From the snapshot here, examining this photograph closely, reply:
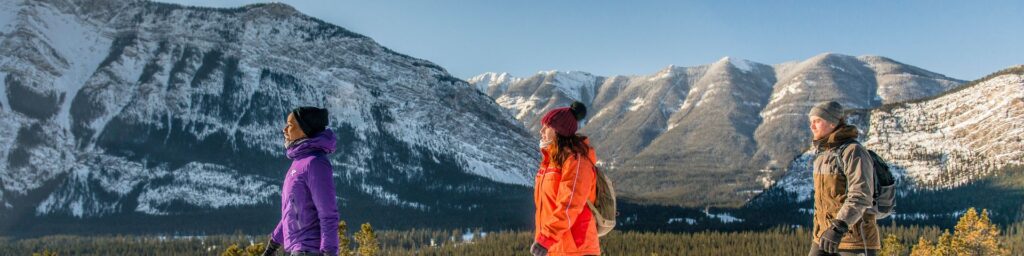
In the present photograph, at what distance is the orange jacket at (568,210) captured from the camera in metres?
9.77

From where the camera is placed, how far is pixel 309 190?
10.6 metres

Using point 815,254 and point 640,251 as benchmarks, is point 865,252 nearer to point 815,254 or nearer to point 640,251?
point 815,254

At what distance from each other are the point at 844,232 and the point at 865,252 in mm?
862

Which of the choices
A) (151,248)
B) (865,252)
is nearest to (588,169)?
(865,252)

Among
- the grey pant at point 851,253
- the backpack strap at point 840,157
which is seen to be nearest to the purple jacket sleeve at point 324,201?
the grey pant at point 851,253

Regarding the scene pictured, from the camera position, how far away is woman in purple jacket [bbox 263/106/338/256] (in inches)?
408

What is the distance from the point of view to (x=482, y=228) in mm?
198500

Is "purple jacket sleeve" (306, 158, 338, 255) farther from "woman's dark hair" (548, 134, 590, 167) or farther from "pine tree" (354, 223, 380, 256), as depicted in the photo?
"pine tree" (354, 223, 380, 256)

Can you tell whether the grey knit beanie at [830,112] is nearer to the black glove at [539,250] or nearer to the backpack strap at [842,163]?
the backpack strap at [842,163]

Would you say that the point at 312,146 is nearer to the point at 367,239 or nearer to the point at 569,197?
the point at 569,197

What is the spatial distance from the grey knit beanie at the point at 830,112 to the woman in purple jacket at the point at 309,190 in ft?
23.1

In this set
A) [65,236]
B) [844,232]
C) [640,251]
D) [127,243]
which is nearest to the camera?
[844,232]

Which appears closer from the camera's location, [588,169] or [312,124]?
[588,169]

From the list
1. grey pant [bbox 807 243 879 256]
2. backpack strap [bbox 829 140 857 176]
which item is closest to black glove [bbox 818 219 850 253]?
grey pant [bbox 807 243 879 256]
